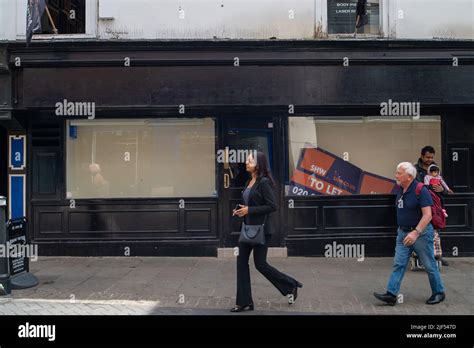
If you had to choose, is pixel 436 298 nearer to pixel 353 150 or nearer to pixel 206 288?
pixel 206 288

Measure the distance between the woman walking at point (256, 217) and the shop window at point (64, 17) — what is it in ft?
17.9

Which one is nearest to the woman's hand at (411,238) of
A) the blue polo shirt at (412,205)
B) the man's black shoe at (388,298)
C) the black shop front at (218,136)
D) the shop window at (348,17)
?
the blue polo shirt at (412,205)

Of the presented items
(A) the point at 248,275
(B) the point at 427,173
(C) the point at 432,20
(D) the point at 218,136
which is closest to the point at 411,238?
(A) the point at 248,275

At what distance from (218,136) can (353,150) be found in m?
2.68

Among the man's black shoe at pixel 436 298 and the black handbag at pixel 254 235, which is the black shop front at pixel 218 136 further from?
the black handbag at pixel 254 235

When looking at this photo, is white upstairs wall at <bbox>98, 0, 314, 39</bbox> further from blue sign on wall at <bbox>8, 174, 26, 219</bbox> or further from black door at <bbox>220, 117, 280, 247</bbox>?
blue sign on wall at <bbox>8, 174, 26, 219</bbox>

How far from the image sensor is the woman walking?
19.7 feet

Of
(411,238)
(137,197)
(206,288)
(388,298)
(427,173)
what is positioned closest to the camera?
(411,238)

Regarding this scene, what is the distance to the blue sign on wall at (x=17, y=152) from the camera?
31.9ft

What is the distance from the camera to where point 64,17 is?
388 inches

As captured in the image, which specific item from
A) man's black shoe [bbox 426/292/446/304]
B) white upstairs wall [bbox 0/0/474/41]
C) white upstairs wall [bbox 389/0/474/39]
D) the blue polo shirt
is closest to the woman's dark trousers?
the blue polo shirt

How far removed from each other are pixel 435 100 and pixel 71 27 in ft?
23.4

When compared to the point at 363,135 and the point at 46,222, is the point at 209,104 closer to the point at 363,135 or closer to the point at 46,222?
the point at 363,135

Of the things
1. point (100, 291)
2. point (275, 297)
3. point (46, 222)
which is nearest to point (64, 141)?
point (46, 222)
